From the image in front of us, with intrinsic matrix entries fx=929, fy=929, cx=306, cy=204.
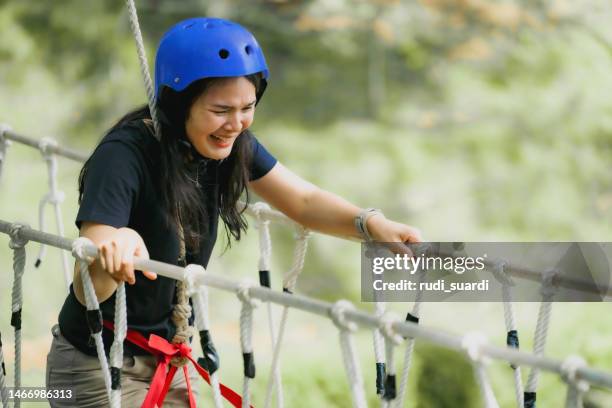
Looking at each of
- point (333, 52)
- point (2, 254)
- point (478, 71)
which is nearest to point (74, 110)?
point (2, 254)

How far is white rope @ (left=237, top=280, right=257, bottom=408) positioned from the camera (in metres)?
1.43

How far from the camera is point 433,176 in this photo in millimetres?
7164

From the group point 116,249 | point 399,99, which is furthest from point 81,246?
point 399,99

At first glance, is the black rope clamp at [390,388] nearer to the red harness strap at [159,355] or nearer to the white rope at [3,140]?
the red harness strap at [159,355]

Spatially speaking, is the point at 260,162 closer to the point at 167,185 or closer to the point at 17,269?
the point at 167,185

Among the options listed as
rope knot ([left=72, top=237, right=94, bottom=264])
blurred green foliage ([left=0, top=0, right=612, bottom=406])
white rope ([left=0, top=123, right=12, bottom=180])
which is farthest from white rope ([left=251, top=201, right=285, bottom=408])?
blurred green foliage ([left=0, top=0, right=612, bottom=406])

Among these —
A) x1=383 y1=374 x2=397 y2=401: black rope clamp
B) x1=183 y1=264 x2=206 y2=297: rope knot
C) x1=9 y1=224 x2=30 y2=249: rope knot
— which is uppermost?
x1=9 y1=224 x2=30 y2=249: rope knot

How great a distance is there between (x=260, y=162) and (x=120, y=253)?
0.50m

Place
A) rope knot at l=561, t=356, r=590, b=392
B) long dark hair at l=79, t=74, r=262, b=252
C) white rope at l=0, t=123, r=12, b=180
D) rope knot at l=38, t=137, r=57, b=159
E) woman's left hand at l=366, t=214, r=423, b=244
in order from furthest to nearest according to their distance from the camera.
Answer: white rope at l=0, t=123, r=12, b=180 < rope knot at l=38, t=137, r=57, b=159 < woman's left hand at l=366, t=214, r=423, b=244 < long dark hair at l=79, t=74, r=262, b=252 < rope knot at l=561, t=356, r=590, b=392

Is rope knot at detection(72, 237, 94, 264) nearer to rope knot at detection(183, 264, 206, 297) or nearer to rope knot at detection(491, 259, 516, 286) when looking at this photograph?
rope knot at detection(183, 264, 206, 297)

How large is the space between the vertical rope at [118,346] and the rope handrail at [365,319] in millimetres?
87

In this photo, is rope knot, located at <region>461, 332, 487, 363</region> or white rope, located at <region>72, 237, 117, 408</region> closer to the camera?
rope knot, located at <region>461, 332, 487, 363</region>

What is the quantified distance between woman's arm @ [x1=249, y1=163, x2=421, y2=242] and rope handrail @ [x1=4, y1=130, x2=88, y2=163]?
0.56 meters

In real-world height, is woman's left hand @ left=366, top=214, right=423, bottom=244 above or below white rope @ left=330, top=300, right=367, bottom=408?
above
